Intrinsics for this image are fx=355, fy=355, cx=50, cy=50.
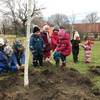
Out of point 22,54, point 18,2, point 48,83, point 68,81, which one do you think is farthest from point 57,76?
point 18,2

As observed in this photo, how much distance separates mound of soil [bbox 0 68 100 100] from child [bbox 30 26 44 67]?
5.94 ft

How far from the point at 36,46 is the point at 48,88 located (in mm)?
3956

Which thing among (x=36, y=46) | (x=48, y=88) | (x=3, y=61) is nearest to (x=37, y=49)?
(x=36, y=46)

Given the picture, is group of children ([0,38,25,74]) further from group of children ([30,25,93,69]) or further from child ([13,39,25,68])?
group of children ([30,25,93,69])

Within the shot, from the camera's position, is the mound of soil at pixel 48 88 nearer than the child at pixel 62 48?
Yes

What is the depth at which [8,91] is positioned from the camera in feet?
27.0

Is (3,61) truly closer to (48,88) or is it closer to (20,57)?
(20,57)

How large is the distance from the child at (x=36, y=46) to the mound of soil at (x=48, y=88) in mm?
1811

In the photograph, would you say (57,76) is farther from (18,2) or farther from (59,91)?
(18,2)

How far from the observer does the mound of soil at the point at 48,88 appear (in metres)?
7.62

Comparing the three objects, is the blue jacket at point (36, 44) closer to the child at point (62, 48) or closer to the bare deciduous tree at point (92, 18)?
the child at point (62, 48)

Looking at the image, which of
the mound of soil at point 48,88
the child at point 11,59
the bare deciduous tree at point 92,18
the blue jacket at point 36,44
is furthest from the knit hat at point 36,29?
the bare deciduous tree at point 92,18

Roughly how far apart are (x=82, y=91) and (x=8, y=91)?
5.65 ft

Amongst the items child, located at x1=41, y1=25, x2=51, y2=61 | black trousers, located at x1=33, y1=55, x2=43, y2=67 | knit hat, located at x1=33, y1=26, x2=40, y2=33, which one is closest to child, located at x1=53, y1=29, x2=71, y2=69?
child, located at x1=41, y1=25, x2=51, y2=61
